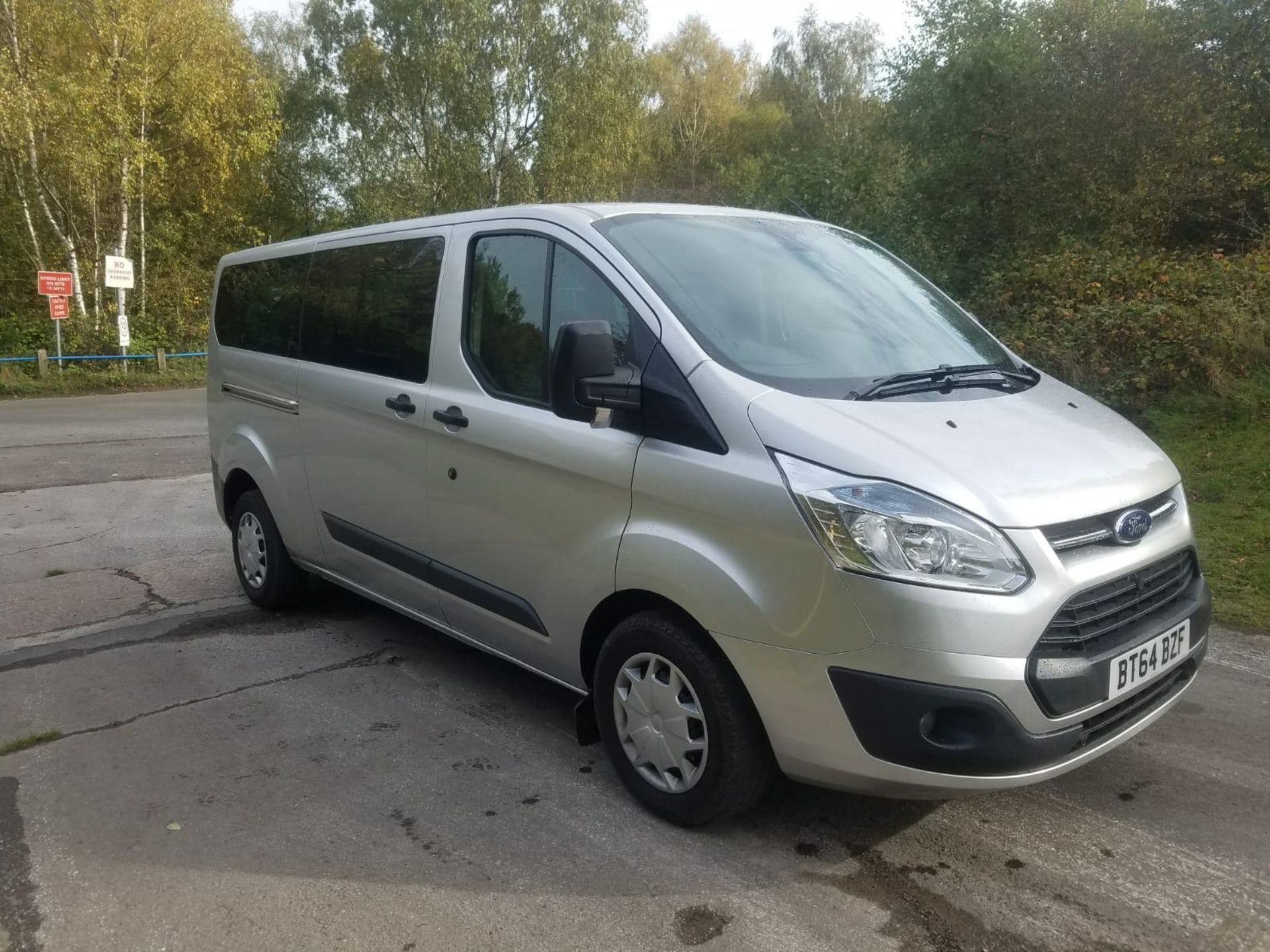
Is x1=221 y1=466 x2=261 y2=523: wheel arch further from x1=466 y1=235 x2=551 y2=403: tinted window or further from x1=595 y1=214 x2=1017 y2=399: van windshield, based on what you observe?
x1=595 y1=214 x2=1017 y2=399: van windshield

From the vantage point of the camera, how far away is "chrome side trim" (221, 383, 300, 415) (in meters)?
4.97

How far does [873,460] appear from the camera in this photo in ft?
8.79

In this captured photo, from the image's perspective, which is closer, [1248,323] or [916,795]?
[916,795]

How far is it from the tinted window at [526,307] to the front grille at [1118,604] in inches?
60.5

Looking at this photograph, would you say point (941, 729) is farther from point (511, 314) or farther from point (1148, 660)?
point (511, 314)

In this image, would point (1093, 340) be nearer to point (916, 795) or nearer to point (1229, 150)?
point (1229, 150)

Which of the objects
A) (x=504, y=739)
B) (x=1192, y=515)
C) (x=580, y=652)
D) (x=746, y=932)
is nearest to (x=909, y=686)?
(x=746, y=932)

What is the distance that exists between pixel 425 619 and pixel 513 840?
4.51 feet

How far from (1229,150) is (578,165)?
996 inches

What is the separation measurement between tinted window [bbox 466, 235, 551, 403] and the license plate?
6.46 feet

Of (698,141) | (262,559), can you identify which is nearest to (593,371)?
(262,559)

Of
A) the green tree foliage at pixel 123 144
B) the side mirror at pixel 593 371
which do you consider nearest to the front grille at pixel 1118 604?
the side mirror at pixel 593 371

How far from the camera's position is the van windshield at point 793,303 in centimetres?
320

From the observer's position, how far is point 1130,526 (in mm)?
2857
